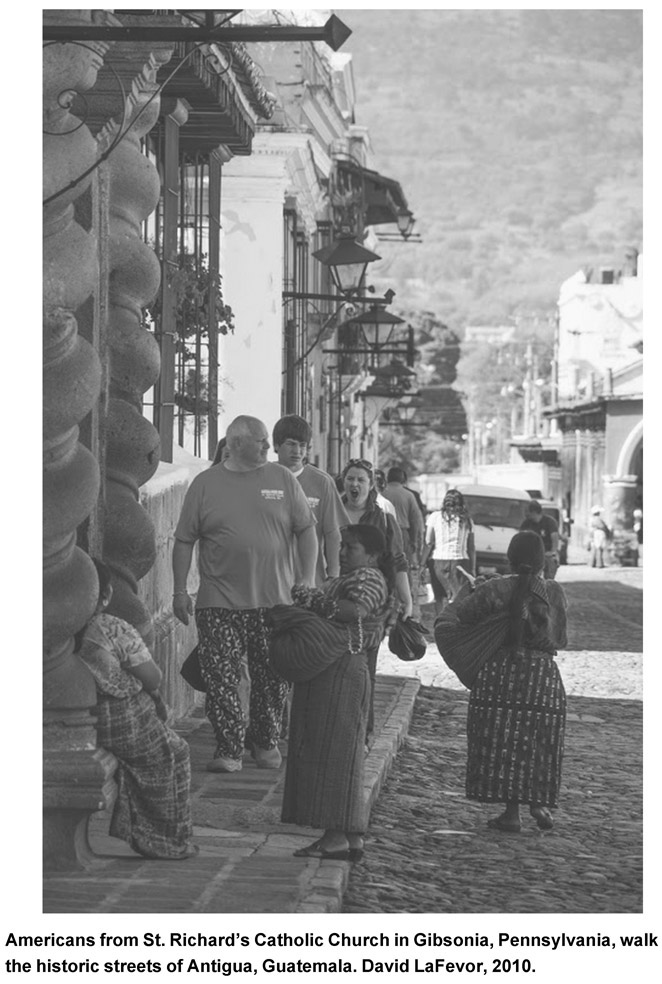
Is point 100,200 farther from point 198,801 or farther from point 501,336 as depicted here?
point 501,336

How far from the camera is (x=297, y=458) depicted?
938cm

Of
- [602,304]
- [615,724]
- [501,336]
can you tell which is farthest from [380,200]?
[501,336]

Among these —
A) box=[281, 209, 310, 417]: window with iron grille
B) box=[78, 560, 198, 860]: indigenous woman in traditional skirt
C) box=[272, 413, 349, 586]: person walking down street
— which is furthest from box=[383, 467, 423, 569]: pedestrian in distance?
box=[78, 560, 198, 860]: indigenous woman in traditional skirt

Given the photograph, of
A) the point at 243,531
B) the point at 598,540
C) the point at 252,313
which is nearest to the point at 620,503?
the point at 598,540

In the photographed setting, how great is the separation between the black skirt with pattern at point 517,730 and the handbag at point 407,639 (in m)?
0.30

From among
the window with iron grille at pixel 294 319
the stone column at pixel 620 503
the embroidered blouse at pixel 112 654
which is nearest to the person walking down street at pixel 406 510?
the window with iron grille at pixel 294 319

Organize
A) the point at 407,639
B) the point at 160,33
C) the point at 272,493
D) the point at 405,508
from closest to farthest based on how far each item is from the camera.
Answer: the point at 160,33 → the point at 407,639 → the point at 272,493 → the point at 405,508

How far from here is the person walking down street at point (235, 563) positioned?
8117 millimetres

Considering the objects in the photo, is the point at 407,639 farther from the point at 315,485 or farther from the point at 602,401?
the point at 602,401

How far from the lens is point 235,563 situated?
8.15 m

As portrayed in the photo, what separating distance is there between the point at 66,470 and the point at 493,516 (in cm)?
2205

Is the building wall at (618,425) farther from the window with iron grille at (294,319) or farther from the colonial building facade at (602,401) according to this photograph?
the window with iron grille at (294,319)

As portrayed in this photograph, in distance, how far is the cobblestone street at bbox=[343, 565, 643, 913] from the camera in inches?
255
